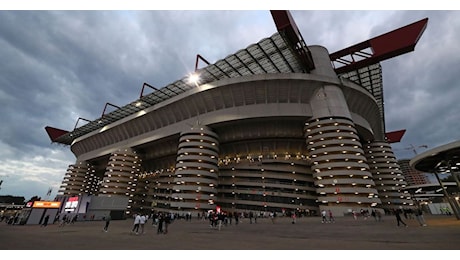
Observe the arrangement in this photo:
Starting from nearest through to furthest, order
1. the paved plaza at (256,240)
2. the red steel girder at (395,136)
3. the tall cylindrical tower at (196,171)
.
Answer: the paved plaza at (256,240) → the tall cylindrical tower at (196,171) → the red steel girder at (395,136)

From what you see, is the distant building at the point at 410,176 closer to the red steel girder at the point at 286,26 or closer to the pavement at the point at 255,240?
the red steel girder at the point at 286,26

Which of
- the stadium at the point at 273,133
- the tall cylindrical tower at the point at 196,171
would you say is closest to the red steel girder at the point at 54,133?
the stadium at the point at 273,133

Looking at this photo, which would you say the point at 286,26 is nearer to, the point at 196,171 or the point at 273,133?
the point at 273,133

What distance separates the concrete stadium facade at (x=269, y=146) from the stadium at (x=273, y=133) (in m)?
0.24

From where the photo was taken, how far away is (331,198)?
39.0 meters

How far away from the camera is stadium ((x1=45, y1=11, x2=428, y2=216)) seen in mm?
41750

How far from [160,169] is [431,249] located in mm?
72572

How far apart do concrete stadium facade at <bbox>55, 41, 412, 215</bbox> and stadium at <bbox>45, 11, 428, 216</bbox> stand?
237mm

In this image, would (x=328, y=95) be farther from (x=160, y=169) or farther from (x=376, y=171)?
(x=160, y=169)

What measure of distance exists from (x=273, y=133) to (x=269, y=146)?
4.89 metres

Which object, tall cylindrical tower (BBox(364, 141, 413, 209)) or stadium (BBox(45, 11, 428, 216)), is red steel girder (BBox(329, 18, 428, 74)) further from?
tall cylindrical tower (BBox(364, 141, 413, 209))

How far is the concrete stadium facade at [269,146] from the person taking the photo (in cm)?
4234

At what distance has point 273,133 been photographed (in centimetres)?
5328

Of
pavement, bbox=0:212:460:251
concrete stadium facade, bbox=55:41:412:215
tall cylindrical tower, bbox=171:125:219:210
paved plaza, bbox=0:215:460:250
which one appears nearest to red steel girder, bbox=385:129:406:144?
concrete stadium facade, bbox=55:41:412:215
